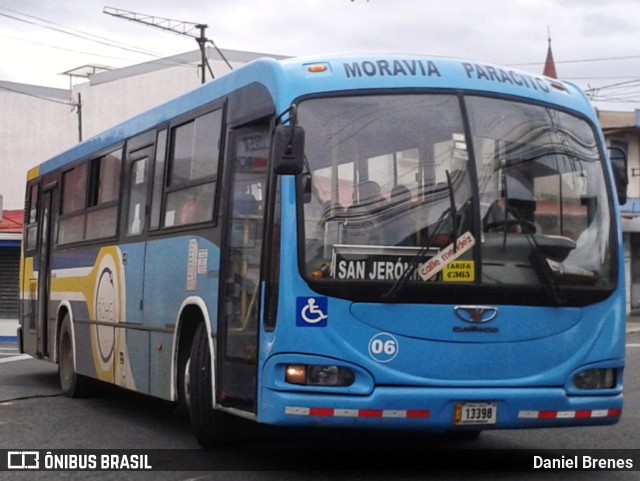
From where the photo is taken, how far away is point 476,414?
8.25 metres

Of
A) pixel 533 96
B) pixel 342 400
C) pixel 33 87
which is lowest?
pixel 342 400

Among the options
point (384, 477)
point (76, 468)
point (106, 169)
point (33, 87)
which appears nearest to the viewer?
point (384, 477)

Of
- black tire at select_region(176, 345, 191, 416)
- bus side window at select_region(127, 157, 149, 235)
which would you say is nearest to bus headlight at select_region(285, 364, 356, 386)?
black tire at select_region(176, 345, 191, 416)

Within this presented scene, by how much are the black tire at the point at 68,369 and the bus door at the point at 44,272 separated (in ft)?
3.15

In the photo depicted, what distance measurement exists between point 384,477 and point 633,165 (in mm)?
35440

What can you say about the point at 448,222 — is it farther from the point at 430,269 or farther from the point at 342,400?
the point at 342,400

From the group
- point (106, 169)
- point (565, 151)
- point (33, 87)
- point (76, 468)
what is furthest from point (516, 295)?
point (33, 87)

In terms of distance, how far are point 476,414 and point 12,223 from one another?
37.6 meters

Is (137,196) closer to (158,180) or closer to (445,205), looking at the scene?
(158,180)

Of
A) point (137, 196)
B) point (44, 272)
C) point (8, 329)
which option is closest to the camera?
point (137, 196)

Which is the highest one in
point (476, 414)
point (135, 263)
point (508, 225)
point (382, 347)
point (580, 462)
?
point (508, 225)

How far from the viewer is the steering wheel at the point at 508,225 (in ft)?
27.7

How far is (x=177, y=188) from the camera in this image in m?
11.0

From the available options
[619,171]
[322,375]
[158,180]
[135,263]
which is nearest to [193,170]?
[158,180]
